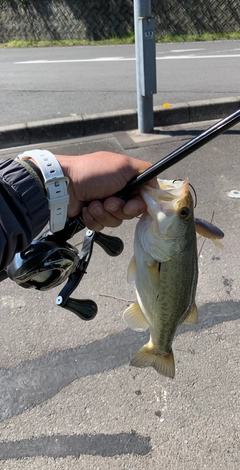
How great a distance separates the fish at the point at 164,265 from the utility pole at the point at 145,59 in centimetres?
452

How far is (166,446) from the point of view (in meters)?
2.07

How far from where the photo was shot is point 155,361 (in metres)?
1.57

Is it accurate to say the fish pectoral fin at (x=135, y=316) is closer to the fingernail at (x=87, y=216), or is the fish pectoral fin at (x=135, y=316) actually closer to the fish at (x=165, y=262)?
the fish at (x=165, y=262)

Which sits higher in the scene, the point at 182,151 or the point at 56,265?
the point at 182,151

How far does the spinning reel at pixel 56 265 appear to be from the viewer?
53.1 inches

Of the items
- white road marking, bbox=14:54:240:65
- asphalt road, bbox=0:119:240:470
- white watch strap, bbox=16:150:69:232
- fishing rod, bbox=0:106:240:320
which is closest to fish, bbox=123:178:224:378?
fishing rod, bbox=0:106:240:320

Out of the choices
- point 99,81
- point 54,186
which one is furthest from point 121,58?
point 54,186

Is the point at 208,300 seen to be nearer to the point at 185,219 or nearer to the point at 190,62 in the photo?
the point at 185,219

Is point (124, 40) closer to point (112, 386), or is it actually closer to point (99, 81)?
point (99, 81)

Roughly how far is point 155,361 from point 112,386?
2.99 ft

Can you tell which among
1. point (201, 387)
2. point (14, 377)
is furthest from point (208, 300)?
point (14, 377)

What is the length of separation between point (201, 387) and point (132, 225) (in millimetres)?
1827

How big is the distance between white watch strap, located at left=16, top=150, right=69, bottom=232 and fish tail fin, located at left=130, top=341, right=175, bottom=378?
618 millimetres

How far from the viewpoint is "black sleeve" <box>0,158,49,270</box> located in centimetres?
126
